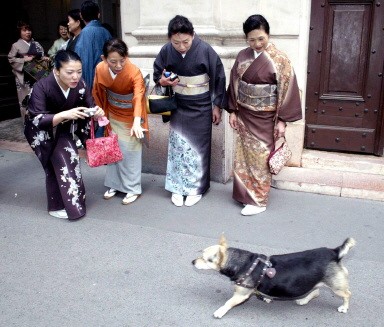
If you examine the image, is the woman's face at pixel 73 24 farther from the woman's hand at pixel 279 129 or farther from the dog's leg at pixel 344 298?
the dog's leg at pixel 344 298

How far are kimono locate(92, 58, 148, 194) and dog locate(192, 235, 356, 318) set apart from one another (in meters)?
1.90

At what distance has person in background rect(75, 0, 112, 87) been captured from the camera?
18.1 ft

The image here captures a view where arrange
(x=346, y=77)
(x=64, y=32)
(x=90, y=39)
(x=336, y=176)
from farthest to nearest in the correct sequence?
(x=64, y=32) < (x=90, y=39) < (x=346, y=77) < (x=336, y=176)

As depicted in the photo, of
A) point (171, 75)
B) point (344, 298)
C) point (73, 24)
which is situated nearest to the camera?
point (344, 298)

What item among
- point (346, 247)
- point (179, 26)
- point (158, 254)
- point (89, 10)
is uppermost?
point (89, 10)

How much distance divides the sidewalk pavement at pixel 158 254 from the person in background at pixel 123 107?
22 cm

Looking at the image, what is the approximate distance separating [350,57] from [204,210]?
7.57 ft

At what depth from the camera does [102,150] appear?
4125 mm

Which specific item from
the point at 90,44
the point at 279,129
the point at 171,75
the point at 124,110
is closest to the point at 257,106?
the point at 279,129

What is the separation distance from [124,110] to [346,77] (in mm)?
2439

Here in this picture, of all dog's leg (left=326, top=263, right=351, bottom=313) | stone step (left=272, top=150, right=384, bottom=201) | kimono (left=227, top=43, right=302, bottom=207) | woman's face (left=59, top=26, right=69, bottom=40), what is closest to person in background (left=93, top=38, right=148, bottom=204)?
kimono (left=227, top=43, right=302, bottom=207)

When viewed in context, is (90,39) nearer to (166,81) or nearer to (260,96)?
(166,81)

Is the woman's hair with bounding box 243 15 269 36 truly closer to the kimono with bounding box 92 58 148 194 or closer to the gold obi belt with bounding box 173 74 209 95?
the gold obi belt with bounding box 173 74 209 95

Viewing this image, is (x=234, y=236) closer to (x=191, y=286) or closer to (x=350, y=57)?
(x=191, y=286)
